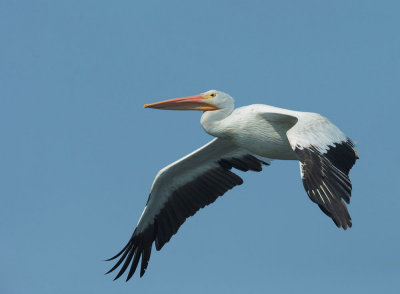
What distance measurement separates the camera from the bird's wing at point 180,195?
1541 cm

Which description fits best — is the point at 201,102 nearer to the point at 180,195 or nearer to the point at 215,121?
the point at 215,121

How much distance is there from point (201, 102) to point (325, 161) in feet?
10.6

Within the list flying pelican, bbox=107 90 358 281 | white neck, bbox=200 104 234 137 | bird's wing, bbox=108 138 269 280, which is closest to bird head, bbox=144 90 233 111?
flying pelican, bbox=107 90 358 281

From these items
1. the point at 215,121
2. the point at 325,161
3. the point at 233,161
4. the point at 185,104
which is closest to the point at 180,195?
the point at 233,161

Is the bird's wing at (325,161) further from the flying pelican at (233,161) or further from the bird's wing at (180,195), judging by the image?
the bird's wing at (180,195)

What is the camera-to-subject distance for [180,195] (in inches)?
613

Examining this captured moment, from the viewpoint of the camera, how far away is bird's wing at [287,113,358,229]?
10.8 meters

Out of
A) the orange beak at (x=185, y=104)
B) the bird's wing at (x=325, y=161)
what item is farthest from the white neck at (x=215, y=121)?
the bird's wing at (x=325, y=161)

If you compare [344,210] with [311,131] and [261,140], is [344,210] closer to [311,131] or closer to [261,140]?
[311,131]

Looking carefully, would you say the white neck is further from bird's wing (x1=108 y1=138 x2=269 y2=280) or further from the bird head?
bird's wing (x1=108 y1=138 x2=269 y2=280)

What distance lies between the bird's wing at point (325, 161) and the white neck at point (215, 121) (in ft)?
4.72

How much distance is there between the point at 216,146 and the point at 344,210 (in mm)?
4685

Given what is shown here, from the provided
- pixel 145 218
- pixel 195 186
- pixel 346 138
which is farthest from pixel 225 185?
pixel 346 138

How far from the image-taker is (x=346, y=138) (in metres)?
12.8
